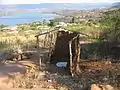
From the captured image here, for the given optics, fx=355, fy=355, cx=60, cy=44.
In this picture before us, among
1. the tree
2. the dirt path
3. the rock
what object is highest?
the tree

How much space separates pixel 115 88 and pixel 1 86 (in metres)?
4.78

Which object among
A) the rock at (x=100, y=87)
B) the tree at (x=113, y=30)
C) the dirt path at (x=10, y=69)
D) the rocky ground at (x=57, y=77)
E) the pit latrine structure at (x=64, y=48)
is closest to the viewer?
the rock at (x=100, y=87)

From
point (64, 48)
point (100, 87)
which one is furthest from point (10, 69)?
point (100, 87)

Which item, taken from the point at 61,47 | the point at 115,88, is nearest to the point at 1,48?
the point at 61,47

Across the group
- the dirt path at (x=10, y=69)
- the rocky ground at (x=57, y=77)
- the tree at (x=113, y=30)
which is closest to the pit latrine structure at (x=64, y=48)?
the rocky ground at (x=57, y=77)

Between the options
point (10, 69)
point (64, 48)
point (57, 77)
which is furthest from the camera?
point (64, 48)

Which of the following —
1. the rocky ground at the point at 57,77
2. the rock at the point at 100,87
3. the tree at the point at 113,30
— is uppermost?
the tree at the point at 113,30

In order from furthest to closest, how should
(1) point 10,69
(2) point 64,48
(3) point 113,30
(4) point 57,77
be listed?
(3) point 113,30
(2) point 64,48
(1) point 10,69
(4) point 57,77

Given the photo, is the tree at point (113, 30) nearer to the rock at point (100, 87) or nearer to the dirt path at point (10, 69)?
the dirt path at point (10, 69)

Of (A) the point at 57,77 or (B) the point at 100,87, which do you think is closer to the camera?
(B) the point at 100,87

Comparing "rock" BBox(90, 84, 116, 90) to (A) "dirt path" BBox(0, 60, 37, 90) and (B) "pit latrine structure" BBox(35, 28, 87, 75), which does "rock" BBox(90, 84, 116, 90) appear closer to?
(B) "pit latrine structure" BBox(35, 28, 87, 75)

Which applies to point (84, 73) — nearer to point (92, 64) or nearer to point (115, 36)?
point (92, 64)

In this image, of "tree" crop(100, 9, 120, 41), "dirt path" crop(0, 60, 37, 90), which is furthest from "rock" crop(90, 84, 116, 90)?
"tree" crop(100, 9, 120, 41)

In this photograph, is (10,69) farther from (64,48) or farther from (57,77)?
(64,48)
